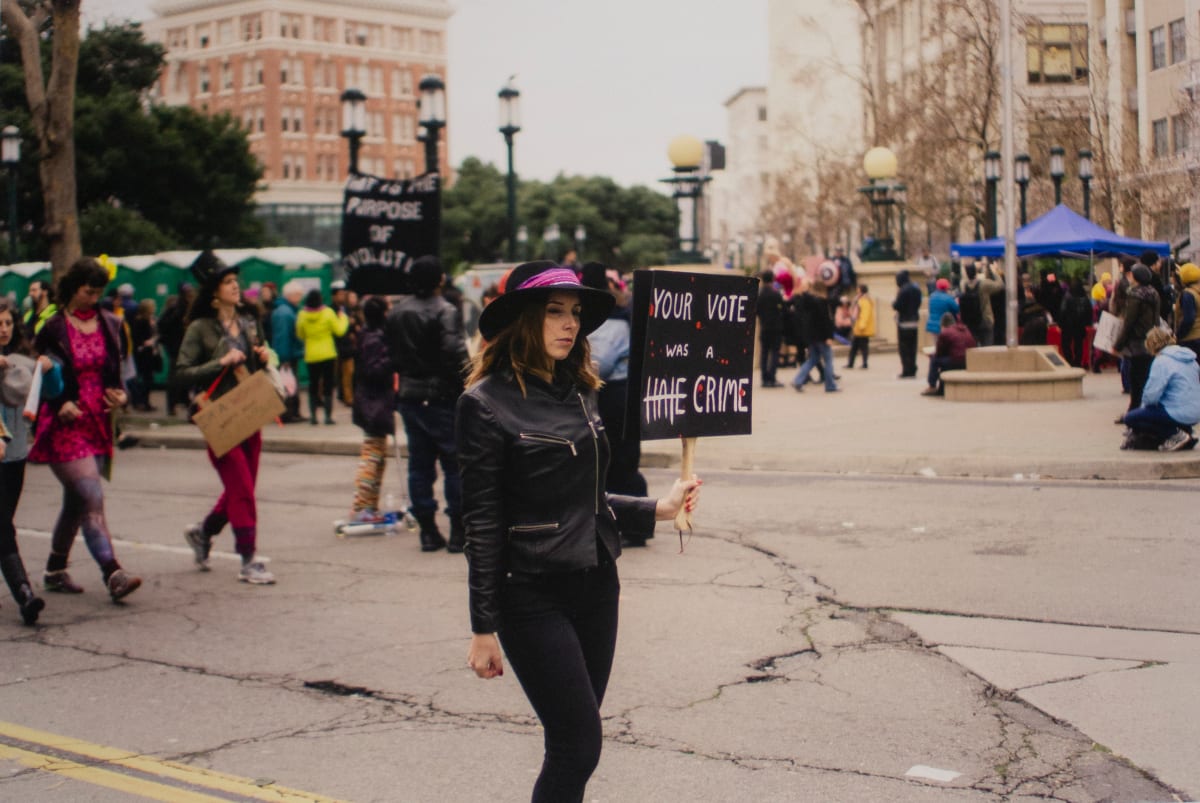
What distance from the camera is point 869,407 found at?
63.8ft

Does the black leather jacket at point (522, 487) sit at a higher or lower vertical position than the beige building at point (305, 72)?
lower

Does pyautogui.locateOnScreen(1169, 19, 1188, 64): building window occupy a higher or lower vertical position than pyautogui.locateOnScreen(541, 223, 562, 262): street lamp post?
higher

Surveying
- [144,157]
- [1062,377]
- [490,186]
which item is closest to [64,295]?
[1062,377]

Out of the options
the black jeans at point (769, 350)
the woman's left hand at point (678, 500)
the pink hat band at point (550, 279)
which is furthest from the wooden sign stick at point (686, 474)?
the black jeans at point (769, 350)

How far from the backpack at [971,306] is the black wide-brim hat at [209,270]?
16.8 m

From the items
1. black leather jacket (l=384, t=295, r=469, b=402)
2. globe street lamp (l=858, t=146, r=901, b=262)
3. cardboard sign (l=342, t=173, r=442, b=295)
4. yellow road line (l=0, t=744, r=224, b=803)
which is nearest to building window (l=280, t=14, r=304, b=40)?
globe street lamp (l=858, t=146, r=901, b=262)

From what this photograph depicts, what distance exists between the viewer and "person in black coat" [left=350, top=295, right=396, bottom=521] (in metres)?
10.7

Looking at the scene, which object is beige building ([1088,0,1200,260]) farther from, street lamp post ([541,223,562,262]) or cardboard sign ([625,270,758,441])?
cardboard sign ([625,270,758,441])

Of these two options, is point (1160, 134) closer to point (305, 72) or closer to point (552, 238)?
point (552, 238)

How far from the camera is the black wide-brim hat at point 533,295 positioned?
12.8 ft

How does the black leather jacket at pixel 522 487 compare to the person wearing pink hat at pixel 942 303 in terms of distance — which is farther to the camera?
the person wearing pink hat at pixel 942 303

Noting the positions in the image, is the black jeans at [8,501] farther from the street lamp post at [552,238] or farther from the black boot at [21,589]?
the street lamp post at [552,238]

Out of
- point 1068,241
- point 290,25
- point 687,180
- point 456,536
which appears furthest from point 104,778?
point 290,25

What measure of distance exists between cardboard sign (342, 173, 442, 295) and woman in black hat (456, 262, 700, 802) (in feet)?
37.6
